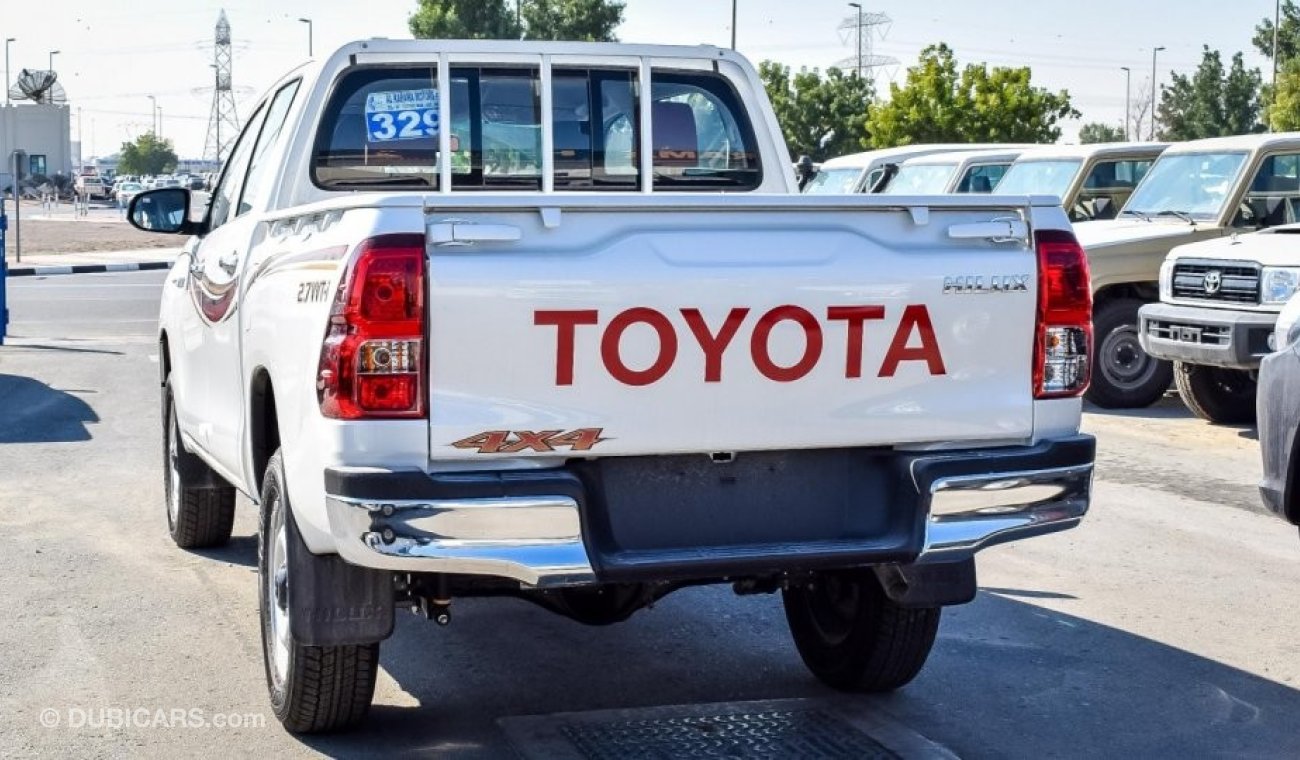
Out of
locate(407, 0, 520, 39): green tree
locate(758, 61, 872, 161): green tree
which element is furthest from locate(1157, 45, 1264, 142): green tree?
locate(407, 0, 520, 39): green tree

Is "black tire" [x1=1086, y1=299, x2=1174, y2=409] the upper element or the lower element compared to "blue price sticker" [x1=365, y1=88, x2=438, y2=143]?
lower

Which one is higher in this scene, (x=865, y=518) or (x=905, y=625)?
(x=865, y=518)

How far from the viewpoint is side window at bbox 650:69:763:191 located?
6758 mm

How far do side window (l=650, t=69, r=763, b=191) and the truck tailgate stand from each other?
215 centimetres

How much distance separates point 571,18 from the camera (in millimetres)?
74438

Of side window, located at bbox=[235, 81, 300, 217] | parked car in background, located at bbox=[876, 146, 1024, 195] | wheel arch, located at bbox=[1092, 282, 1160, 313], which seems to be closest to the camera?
side window, located at bbox=[235, 81, 300, 217]

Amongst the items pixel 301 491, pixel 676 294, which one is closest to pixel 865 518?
pixel 676 294

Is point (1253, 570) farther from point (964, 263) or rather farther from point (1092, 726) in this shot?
point (964, 263)

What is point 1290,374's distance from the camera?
635 centimetres

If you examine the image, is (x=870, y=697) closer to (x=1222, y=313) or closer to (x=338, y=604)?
(x=338, y=604)

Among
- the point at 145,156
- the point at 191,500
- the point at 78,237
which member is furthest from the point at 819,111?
the point at 145,156

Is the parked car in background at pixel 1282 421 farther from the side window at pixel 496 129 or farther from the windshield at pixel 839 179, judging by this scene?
the windshield at pixel 839 179

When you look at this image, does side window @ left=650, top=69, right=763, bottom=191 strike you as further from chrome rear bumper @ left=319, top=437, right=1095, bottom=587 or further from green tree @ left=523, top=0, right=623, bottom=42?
green tree @ left=523, top=0, right=623, bottom=42

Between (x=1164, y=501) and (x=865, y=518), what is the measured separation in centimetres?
517
